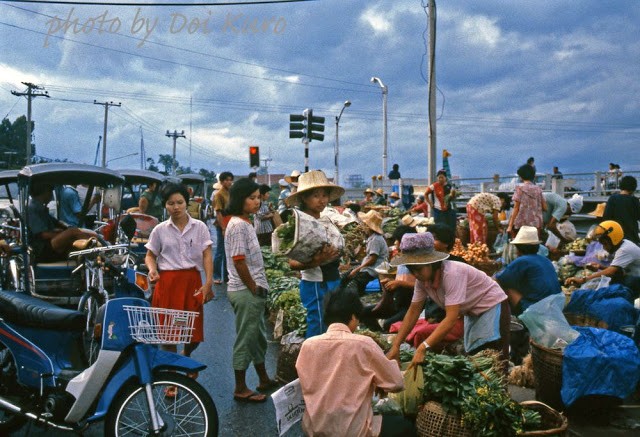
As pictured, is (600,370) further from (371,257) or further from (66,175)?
(66,175)

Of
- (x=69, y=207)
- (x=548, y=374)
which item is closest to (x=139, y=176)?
(x=69, y=207)

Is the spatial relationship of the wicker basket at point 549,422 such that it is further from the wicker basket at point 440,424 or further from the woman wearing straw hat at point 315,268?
the woman wearing straw hat at point 315,268

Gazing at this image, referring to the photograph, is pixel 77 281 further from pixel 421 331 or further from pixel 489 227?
pixel 489 227

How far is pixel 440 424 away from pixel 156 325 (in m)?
2.02

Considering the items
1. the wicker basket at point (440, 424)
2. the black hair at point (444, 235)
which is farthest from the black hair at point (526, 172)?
the wicker basket at point (440, 424)

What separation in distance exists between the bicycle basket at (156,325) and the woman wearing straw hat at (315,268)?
1524 mm

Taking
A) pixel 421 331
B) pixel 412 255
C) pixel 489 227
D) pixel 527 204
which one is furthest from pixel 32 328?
pixel 489 227

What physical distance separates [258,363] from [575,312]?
3531 mm

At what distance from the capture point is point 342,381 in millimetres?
3582

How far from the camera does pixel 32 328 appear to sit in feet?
15.6

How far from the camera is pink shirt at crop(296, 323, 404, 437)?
3562 mm

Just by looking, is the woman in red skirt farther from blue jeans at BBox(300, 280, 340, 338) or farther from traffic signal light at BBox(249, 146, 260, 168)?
traffic signal light at BBox(249, 146, 260, 168)

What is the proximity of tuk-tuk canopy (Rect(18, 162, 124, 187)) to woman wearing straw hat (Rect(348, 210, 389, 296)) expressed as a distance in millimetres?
3819

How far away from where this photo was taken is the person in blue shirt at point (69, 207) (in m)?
9.49
